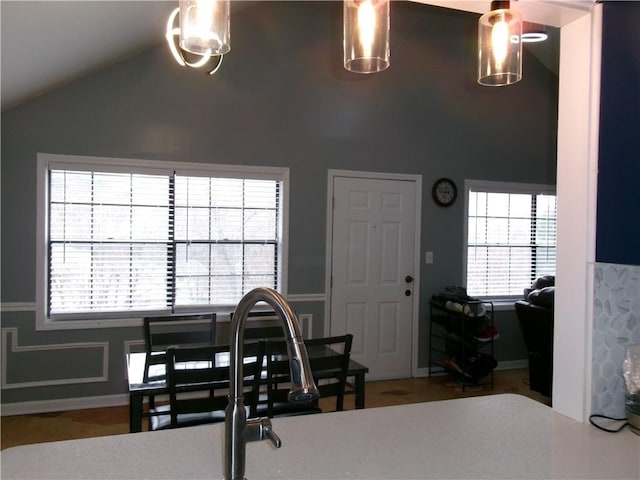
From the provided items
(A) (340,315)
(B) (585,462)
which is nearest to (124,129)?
(A) (340,315)

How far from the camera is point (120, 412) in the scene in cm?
393

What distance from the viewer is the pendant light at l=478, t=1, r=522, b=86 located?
3.84ft

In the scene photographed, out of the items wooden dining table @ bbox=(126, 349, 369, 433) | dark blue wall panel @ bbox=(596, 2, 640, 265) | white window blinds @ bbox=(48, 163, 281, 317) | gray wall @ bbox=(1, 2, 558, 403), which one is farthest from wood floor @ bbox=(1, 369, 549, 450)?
dark blue wall panel @ bbox=(596, 2, 640, 265)

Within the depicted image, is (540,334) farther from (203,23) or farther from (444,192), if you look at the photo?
(203,23)

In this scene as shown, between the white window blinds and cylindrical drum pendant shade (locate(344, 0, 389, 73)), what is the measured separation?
3351mm

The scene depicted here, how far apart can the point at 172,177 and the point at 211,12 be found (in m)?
3.33

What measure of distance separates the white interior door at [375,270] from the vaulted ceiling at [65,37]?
2041 mm

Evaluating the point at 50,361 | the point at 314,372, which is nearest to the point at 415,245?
the point at 314,372

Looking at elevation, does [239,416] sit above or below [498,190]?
below

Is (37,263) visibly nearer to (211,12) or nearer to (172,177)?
(172,177)

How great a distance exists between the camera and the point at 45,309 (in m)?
3.88

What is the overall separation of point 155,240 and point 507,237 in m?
3.63

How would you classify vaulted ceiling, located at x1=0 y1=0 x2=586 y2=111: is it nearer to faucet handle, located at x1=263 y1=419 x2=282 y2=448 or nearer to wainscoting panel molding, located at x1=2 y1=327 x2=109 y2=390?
wainscoting panel molding, located at x1=2 y1=327 x2=109 y2=390

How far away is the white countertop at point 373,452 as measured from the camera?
1.03 meters
